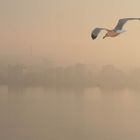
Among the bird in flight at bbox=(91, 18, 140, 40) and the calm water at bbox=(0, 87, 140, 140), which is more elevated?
A: the bird in flight at bbox=(91, 18, 140, 40)

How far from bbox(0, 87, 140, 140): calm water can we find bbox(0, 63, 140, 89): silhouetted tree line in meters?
0.05

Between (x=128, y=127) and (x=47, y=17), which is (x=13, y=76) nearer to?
(x=47, y=17)

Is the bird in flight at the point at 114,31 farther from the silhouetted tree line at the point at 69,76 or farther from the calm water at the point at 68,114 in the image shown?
the calm water at the point at 68,114

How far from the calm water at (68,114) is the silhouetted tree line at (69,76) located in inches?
1.8

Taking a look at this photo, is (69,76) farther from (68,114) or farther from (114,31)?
(114,31)

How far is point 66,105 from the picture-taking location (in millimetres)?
2805

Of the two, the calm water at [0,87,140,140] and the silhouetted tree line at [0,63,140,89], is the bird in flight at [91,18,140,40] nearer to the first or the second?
the silhouetted tree line at [0,63,140,89]

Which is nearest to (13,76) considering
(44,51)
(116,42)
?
(44,51)

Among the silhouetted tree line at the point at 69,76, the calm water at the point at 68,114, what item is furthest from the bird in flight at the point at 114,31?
the calm water at the point at 68,114

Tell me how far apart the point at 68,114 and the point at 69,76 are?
232 millimetres

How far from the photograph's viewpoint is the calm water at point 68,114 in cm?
278

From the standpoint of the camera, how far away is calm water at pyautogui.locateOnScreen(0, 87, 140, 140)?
2.78 metres

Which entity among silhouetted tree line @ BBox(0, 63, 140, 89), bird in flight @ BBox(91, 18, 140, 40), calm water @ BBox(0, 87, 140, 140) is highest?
bird in flight @ BBox(91, 18, 140, 40)

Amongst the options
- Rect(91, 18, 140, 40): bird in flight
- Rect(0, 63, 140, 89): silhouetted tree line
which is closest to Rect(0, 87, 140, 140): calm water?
Rect(0, 63, 140, 89): silhouetted tree line
